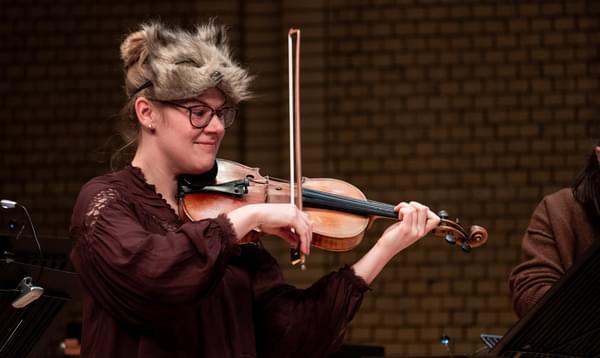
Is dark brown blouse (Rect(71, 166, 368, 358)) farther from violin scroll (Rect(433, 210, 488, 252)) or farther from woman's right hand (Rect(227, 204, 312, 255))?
violin scroll (Rect(433, 210, 488, 252))

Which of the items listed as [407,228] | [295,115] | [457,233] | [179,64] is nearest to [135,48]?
[179,64]

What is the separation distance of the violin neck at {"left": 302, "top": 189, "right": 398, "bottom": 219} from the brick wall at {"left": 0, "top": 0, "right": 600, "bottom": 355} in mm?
3105

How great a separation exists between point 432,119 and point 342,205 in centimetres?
326

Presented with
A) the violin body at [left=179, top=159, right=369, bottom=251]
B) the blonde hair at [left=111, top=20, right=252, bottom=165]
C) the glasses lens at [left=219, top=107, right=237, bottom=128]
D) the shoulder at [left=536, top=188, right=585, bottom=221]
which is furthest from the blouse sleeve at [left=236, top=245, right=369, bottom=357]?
the shoulder at [left=536, top=188, right=585, bottom=221]

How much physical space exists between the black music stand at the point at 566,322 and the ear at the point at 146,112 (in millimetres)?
1050

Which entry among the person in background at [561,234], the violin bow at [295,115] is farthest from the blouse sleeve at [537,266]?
the violin bow at [295,115]

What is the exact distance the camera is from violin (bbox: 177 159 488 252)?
253 cm

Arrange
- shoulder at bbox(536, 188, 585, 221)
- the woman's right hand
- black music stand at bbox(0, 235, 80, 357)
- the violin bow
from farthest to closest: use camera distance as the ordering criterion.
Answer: shoulder at bbox(536, 188, 585, 221), black music stand at bbox(0, 235, 80, 357), the violin bow, the woman's right hand

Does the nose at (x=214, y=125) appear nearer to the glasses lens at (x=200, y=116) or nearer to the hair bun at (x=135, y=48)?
the glasses lens at (x=200, y=116)

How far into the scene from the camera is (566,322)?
2.60 metres

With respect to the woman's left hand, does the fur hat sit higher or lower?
higher

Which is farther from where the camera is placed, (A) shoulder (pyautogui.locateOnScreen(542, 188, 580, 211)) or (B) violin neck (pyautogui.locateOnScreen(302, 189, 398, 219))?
(A) shoulder (pyautogui.locateOnScreen(542, 188, 580, 211))

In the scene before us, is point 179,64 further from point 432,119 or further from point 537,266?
point 432,119

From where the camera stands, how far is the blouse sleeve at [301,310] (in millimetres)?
2584
